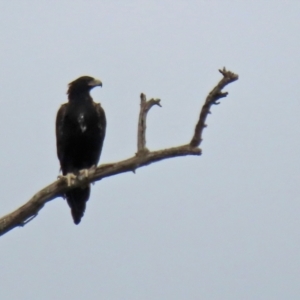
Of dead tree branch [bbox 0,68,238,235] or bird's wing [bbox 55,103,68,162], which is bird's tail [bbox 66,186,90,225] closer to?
bird's wing [bbox 55,103,68,162]

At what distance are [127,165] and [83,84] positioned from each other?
340cm

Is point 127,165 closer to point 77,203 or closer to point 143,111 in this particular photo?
point 143,111

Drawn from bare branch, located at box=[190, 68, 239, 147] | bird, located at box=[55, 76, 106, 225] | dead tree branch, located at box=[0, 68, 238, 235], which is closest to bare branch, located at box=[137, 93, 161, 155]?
dead tree branch, located at box=[0, 68, 238, 235]

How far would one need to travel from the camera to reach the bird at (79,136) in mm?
10102

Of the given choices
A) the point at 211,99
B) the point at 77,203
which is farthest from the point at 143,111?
the point at 77,203

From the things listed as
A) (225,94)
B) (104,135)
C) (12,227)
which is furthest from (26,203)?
(104,135)

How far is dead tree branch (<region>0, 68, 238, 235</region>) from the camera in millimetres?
7203

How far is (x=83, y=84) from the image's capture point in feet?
35.2

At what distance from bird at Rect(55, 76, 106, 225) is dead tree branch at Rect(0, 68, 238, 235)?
215cm

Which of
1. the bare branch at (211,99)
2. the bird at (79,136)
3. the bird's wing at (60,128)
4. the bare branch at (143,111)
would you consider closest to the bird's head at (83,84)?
the bird at (79,136)

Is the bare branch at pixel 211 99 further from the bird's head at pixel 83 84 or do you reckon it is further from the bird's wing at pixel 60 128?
the bird's head at pixel 83 84

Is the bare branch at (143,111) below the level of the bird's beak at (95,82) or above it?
below

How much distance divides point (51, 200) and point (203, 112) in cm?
173

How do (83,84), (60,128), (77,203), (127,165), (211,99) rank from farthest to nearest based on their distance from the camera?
(83,84) → (60,128) → (77,203) → (127,165) → (211,99)
